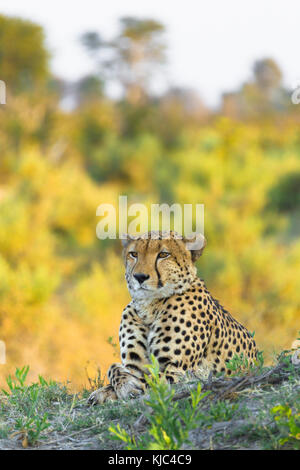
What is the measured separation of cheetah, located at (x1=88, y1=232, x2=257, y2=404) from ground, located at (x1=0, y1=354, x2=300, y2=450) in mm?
159

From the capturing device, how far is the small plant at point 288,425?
8.34 ft

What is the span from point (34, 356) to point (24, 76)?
20.9 m

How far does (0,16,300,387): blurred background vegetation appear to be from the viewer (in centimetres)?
1134

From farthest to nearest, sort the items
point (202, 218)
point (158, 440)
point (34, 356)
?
1. point (202, 218)
2. point (34, 356)
3. point (158, 440)

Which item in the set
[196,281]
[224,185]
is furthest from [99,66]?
[196,281]

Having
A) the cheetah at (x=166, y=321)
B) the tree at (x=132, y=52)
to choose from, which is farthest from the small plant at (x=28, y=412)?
the tree at (x=132, y=52)

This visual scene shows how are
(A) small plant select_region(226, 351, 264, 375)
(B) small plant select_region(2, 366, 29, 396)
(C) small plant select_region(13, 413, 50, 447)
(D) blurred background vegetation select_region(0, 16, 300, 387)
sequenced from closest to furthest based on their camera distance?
(C) small plant select_region(13, 413, 50, 447), (A) small plant select_region(226, 351, 264, 375), (B) small plant select_region(2, 366, 29, 396), (D) blurred background vegetation select_region(0, 16, 300, 387)

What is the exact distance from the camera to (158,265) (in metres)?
3.41

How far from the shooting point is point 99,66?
38.5m

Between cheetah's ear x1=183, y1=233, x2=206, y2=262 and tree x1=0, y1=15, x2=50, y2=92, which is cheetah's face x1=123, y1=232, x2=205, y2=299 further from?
tree x1=0, y1=15, x2=50, y2=92

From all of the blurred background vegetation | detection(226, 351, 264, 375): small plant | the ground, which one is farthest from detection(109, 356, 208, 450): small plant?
the blurred background vegetation

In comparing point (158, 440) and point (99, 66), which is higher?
point (99, 66)

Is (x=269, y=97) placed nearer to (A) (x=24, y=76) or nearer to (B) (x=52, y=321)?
(A) (x=24, y=76)

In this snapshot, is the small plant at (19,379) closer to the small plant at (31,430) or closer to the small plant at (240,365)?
the small plant at (31,430)
